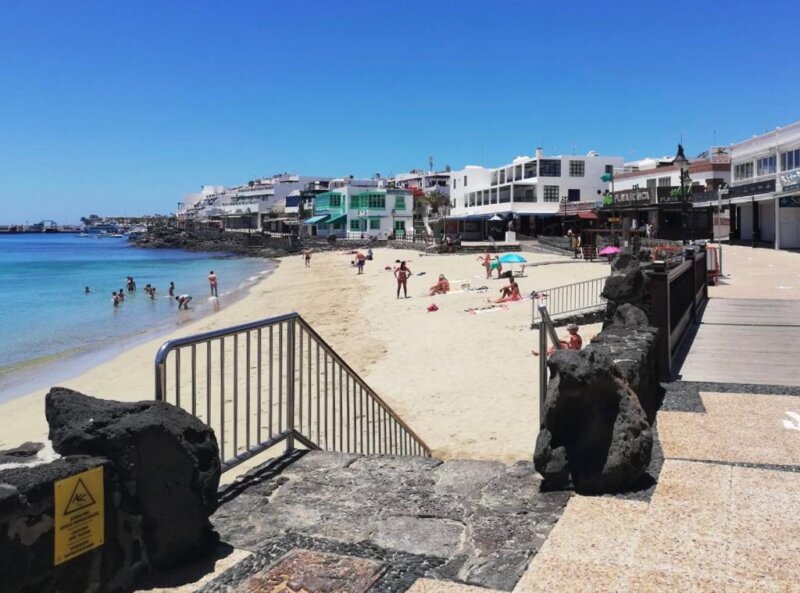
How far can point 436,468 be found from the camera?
515cm

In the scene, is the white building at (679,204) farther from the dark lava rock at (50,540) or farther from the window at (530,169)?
the dark lava rock at (50,540)

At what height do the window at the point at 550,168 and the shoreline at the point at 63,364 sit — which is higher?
the window at the point at 550,168

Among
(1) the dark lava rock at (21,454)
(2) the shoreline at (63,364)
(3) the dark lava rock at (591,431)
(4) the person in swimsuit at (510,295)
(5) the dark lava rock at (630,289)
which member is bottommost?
(2) the shoreline at (63,364)

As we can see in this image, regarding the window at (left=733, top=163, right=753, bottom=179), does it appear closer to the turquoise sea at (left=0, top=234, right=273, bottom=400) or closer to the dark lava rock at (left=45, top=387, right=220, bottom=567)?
the turquoise sea at (left=0, top=234, right=273, bottom=400)

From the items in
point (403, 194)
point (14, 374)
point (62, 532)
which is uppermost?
point (403, 194)

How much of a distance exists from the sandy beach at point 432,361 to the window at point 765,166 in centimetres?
1440

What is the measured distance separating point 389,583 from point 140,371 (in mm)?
15605

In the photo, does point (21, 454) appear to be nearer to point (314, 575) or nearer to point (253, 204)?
point (314, 575)

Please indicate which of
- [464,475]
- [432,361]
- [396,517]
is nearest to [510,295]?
[432,361]

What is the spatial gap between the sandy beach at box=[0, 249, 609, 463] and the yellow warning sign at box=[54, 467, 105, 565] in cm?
649

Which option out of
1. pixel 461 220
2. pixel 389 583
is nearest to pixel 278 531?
pixel 389 583

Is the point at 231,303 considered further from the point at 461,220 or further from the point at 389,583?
the point at 461,220

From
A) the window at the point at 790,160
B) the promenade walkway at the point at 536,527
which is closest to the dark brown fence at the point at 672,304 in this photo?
the promenade walkway at the point at 536,527

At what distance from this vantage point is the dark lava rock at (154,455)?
308 cm
